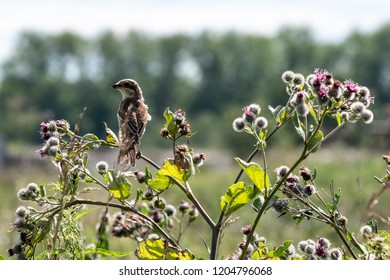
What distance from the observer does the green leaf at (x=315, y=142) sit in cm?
207

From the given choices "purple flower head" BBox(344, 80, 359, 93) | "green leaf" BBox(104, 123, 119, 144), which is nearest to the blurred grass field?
"green leaf" BBox(104, 123, 119, 144)

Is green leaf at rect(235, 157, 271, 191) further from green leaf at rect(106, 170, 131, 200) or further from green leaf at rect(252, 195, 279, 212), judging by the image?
green leaf at rect(106, 170, 131, 200)

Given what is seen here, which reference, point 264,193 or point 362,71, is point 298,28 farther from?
point 264,193

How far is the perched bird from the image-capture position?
2.57 metres

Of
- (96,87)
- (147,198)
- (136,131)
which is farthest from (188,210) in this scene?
(96,87)

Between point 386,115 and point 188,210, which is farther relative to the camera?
point 386,115

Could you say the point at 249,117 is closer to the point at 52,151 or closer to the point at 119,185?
the point at 119,185

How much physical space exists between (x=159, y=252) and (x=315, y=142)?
2.03 ft

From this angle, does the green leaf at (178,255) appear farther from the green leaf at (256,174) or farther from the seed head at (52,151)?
the seed head at (52,151)

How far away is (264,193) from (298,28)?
307 ft

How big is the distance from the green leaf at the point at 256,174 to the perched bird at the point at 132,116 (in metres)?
0.42

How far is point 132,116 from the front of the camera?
2906mm

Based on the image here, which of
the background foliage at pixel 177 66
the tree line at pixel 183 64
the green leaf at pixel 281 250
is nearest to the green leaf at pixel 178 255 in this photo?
the green leaf at pixel 281 250
